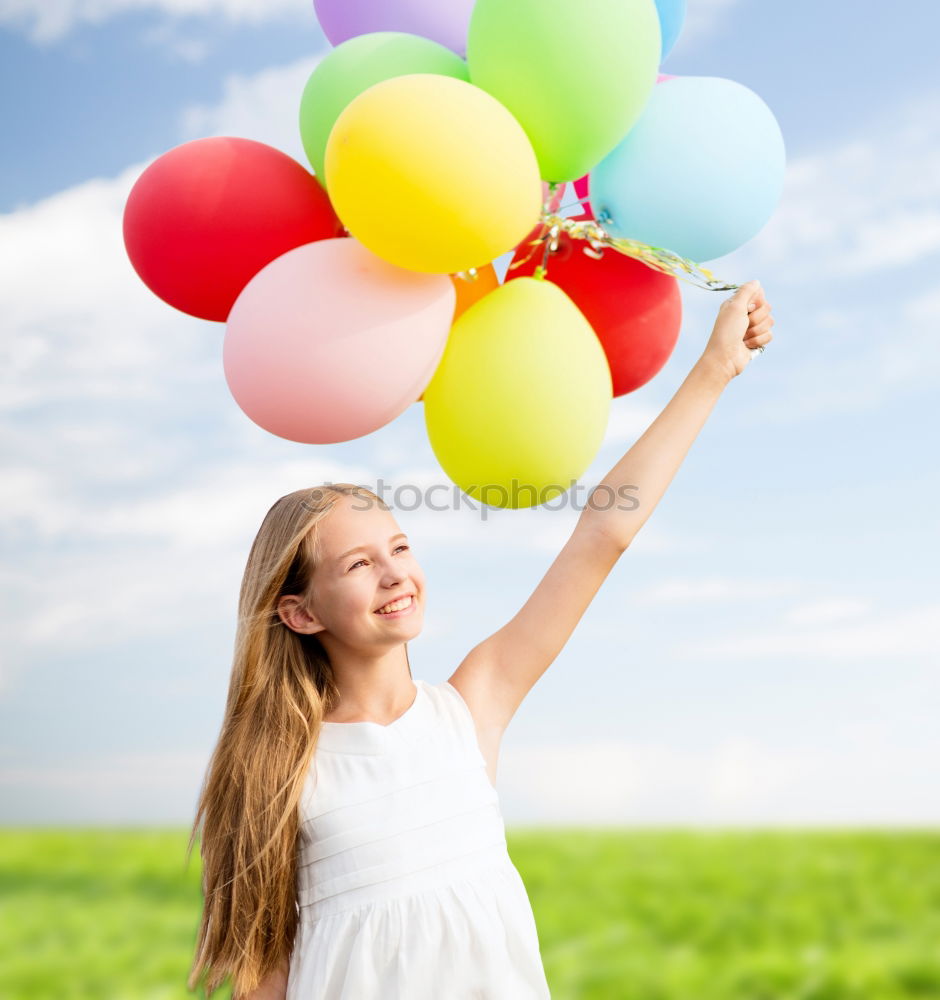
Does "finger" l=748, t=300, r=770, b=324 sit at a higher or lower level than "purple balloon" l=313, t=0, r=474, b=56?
lower

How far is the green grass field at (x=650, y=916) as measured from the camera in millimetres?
4211

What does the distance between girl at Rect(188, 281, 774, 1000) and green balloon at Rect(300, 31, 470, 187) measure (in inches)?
25.6

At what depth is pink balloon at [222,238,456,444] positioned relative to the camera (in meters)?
1.60

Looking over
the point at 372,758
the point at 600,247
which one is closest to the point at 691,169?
the point at 600,247

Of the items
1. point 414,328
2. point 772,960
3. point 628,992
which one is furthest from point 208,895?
point 772,960

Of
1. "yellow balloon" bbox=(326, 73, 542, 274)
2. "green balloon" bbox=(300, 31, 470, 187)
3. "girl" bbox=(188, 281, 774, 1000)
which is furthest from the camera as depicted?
"green balloon" bbox=(300, 31, 470, 187)

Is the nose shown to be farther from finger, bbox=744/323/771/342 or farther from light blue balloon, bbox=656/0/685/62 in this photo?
light blue balloon, bbox=656/0/685/62

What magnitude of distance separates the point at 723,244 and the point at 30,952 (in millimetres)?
4348

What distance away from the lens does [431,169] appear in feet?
4.96

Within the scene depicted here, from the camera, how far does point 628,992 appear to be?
4.12m

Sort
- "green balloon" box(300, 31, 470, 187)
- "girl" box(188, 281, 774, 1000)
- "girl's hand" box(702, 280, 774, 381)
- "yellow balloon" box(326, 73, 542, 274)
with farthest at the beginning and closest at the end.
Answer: "girl's hand" box(702, 280, 774, 381) < "green balloon" box(300, 31, 470, 187) < "girl" box(188, 281, 774, 1000) < "yellow balloon" box(326, 73, 542, 274)

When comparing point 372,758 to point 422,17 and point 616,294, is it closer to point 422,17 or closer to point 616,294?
point 616,294

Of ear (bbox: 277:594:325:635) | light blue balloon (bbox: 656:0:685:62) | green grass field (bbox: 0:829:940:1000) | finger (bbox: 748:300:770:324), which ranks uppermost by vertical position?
light blue balloon (bbox: 656:0:685:62)

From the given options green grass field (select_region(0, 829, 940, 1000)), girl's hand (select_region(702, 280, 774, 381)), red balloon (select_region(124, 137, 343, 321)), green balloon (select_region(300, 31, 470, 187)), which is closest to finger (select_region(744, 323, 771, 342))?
girl's hand (select_region(702, 280, 774, 381))
